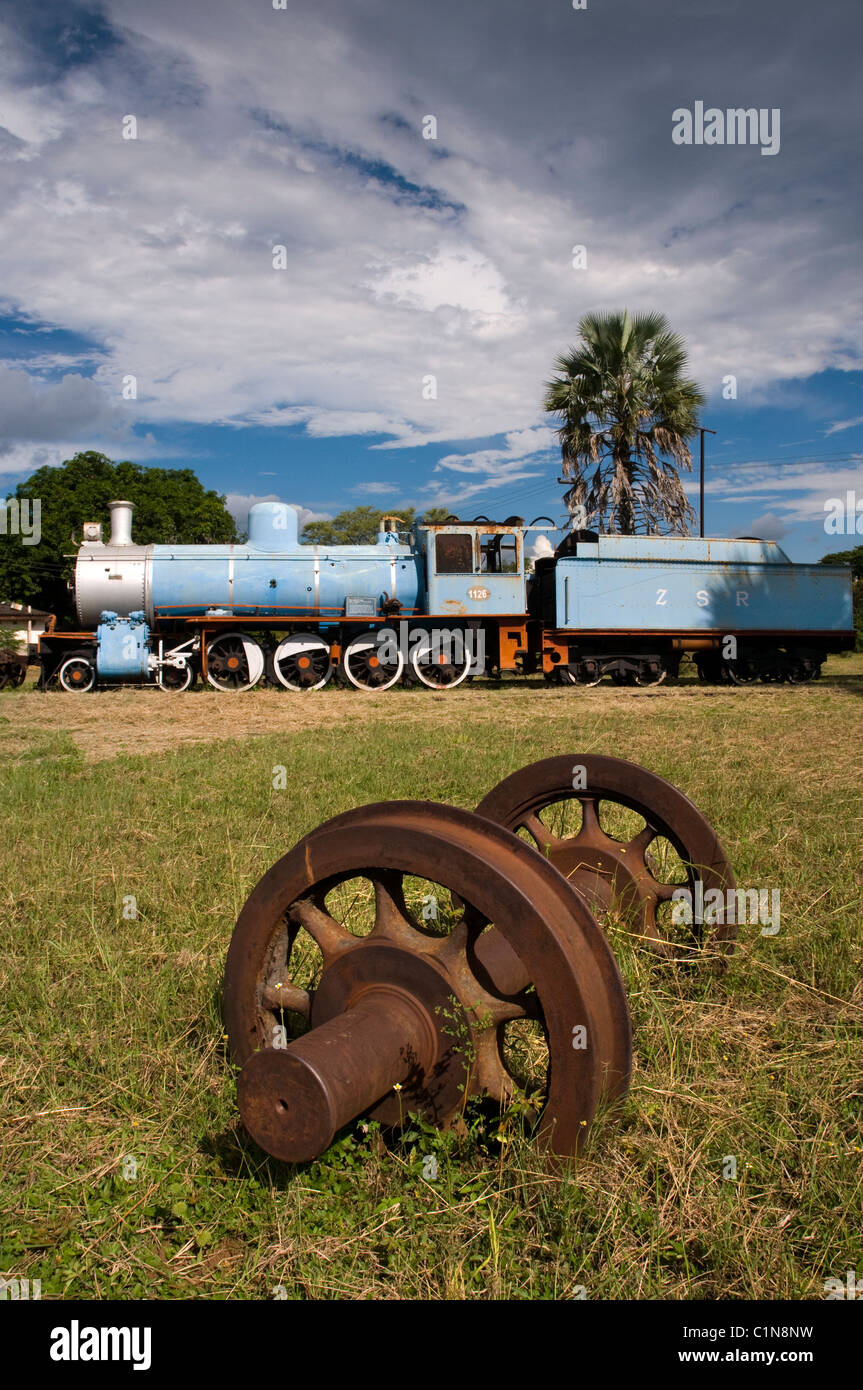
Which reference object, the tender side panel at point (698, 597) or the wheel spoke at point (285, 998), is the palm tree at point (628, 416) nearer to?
the tender side panel at point (698, 597)

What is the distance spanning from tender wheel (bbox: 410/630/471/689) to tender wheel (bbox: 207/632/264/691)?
3.14 metres

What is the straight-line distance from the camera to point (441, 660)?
1727 cm

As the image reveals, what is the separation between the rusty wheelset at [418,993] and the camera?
5.71ft

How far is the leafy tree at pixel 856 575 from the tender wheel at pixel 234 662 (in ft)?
65.9

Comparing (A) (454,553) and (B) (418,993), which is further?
(A) (454,553)

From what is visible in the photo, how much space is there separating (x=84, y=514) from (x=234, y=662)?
2845cm

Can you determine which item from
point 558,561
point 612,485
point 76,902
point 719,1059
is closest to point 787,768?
point 719,1059

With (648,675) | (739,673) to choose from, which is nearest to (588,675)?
(648,675)

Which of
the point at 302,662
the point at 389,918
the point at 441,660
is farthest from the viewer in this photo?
the point at 441,660

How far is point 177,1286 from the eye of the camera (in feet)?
5.65

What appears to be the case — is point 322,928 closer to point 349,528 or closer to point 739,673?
point 739,673

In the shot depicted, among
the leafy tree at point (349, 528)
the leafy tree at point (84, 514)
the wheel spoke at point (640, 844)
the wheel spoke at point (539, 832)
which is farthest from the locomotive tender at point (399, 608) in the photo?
the leafy tree at point (349, 528)

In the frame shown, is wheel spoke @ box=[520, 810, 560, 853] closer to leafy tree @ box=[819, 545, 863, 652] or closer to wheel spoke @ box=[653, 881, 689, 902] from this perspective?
wheel spoke @ box=[653, 881, 689, 902]

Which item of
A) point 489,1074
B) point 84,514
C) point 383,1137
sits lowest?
point 383,1137
